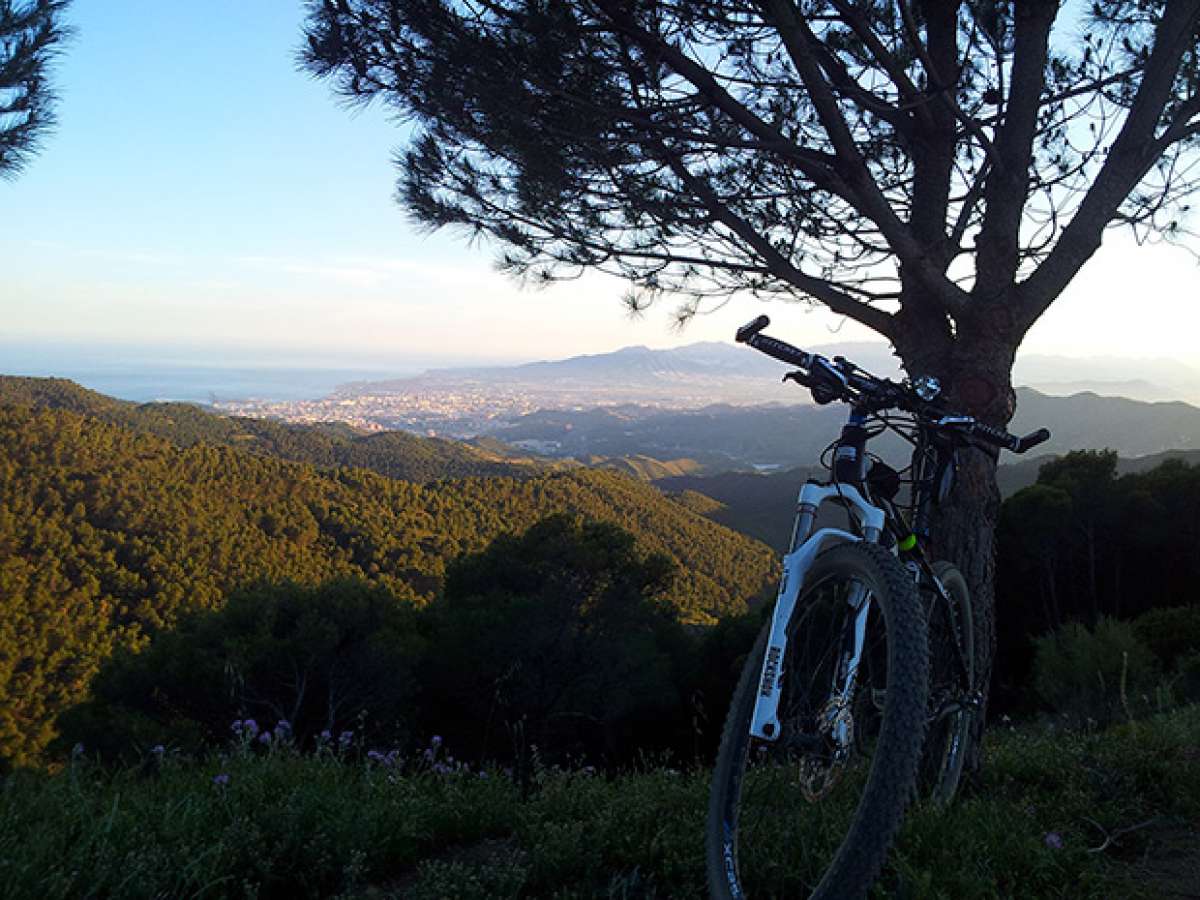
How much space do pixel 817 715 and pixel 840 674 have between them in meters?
0.13

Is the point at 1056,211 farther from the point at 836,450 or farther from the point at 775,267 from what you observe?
the point at 836,450

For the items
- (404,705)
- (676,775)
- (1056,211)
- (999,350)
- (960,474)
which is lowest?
(404,705)

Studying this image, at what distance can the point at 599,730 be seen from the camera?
14156 mm

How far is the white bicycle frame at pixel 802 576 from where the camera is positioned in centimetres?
196

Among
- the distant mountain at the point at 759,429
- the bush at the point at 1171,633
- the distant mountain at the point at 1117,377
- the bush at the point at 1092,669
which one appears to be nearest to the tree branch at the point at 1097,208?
the bush at the point at 1092,669

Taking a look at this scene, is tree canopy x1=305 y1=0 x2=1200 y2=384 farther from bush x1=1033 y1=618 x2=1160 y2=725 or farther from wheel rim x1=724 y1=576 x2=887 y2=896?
bush x1=1033 y1=618 x2=1160 y2=725

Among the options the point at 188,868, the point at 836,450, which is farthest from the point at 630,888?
the point at 836,450

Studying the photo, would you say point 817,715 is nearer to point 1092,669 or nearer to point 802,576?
point 802,576

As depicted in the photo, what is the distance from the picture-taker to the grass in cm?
199

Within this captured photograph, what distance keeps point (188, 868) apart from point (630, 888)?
45.7 inches

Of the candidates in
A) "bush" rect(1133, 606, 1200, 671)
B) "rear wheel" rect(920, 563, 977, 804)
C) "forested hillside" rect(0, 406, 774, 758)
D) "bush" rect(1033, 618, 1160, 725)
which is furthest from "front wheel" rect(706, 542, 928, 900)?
"forested hillside" rect(0, 406, 774, 758)

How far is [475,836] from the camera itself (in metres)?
2.71

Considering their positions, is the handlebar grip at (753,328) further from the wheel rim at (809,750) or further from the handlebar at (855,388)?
the wheel rim at (809,750)

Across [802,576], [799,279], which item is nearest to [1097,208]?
[799,279]
